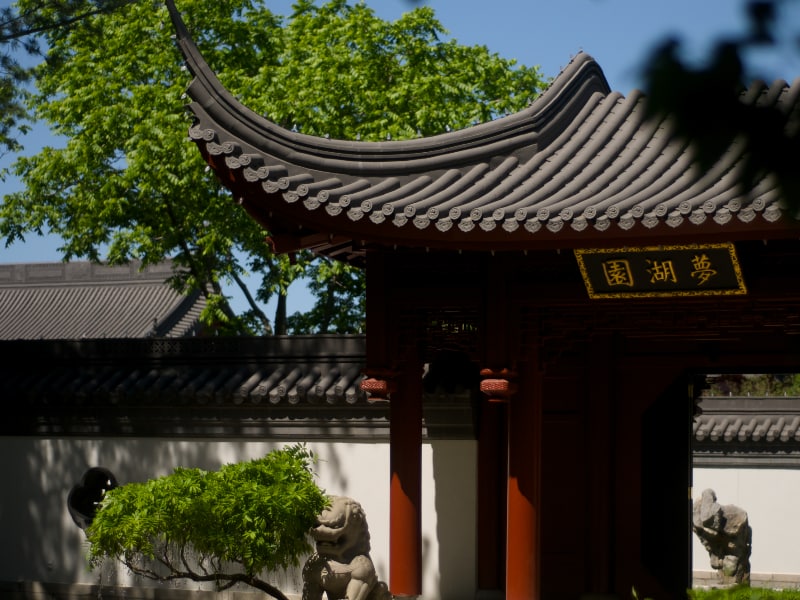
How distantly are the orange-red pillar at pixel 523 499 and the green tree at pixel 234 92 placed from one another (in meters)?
11.5

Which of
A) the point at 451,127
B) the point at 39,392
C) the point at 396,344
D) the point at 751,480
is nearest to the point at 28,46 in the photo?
the point at 39,392

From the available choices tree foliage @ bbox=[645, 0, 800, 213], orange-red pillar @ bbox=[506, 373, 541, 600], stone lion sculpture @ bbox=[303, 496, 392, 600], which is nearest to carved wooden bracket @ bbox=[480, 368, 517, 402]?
orange-red pillar @ bbox=[506, 373, 541, 600]

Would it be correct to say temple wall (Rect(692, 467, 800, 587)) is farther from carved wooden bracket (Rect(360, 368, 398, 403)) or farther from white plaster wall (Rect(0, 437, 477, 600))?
carved wooden bracket (Rect(360, 368, 398, 403))

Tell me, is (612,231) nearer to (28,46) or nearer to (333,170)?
(333,170)

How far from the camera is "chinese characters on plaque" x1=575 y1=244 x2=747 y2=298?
7.91 metres

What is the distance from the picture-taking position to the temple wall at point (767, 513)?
17.1 m

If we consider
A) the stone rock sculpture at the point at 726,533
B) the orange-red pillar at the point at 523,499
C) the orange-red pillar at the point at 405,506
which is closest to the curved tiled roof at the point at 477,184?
the orange-red pillar at the point at 523,499

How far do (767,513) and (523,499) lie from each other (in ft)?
31.9

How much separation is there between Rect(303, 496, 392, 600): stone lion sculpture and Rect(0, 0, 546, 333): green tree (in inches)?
447

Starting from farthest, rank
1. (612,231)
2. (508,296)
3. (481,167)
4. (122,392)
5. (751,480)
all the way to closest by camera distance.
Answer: (751,480)
(122,392)
(481,167)
(508,296)
(612,231)

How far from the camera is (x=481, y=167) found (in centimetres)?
904

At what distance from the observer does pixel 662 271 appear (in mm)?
8086

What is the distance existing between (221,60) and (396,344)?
Result: 47.4ft

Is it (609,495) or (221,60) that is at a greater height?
(221,60)
